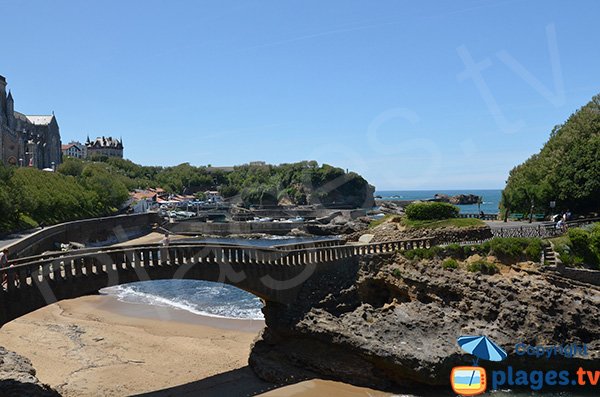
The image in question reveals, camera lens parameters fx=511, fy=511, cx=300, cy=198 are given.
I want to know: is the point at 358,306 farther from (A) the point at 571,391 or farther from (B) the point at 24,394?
(B) the point at 24,394

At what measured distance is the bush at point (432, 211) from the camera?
34.7 meters

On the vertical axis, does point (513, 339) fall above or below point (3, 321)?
below

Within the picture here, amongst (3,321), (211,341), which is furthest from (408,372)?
(3,321)

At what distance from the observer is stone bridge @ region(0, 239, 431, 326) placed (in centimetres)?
1598

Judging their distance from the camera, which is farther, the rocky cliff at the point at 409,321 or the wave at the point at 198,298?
the wave at the point at 198,298

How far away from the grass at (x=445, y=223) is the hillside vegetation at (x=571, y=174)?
11.4m

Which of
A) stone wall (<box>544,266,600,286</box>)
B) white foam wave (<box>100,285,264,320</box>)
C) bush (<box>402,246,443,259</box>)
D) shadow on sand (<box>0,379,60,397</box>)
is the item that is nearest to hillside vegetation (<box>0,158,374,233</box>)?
white foam wave (<box>100,285,264,320</box>)

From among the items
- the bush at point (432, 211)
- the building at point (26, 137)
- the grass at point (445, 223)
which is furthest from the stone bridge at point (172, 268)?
the building at point (26, 137)

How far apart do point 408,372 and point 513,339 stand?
448cm

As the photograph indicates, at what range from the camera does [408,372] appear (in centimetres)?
1903

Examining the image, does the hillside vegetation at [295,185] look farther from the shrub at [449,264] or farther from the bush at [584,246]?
the shrub at [449,264]

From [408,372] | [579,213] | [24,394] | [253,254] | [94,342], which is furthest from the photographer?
[579,213]

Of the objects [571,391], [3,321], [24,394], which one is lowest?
[571,391]

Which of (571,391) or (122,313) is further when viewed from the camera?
(122,313)
